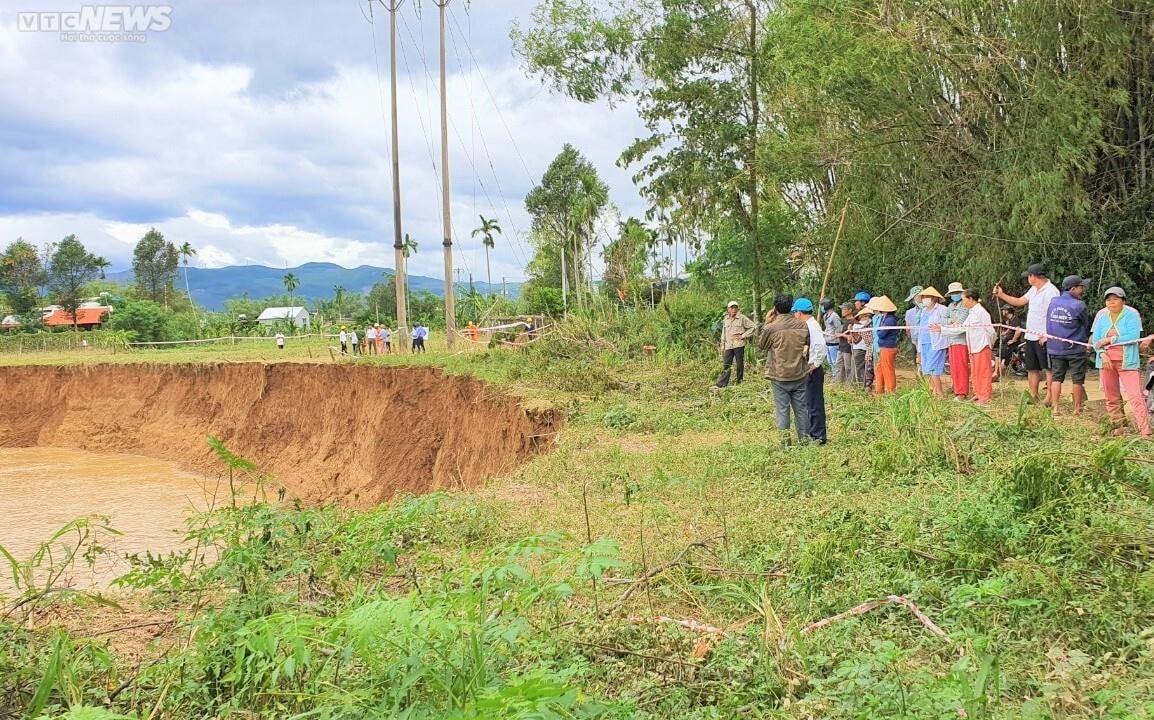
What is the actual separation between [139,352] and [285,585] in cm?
2703

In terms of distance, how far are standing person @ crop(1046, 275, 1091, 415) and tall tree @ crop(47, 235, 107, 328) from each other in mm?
57470

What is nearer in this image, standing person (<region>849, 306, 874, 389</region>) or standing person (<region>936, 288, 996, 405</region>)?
standing person (<region>936, 288, 996, 405</region>)

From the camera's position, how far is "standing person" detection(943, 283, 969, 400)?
30.7 ft

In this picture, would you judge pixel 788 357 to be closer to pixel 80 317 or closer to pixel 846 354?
pixel 846 354

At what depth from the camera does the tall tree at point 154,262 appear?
7125cm

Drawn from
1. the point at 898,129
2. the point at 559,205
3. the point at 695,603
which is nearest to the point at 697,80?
the point at 898,129

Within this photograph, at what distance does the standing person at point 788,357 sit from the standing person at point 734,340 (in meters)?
4.49

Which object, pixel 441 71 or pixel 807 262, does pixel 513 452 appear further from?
pixel 441 71

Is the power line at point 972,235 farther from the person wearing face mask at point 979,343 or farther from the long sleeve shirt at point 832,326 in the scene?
the person wearing face mask at point 979,343

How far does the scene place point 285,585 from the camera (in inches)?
192

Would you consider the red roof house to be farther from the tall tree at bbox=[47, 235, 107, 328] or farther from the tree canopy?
the tree canopy

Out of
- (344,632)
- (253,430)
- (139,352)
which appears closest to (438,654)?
(344,632)

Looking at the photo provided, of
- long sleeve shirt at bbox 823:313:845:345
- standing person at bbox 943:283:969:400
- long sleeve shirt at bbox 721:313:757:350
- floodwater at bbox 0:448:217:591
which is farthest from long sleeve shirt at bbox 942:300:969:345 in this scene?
floodwater at bbox 0:448:217:591

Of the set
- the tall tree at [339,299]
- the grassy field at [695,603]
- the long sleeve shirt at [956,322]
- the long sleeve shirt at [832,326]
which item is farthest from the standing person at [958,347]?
the tall tree at [339,299]
